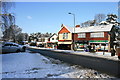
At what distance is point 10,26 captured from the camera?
18.2m

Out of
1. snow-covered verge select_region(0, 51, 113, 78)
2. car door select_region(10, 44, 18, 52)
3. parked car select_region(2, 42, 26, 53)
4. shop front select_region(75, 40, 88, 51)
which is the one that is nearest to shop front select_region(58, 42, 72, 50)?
shop front select_region(75, 40, 88, 51)

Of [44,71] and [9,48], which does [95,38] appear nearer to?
[9,48]

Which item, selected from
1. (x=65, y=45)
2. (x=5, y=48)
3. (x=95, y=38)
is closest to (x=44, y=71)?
(x=5, y=48)

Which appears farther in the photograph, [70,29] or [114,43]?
[70,29]

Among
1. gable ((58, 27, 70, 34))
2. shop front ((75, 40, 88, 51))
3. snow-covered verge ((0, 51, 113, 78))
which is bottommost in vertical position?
snow-covered verge ((0, 51, 113, 78))

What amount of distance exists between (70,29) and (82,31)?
5621mm

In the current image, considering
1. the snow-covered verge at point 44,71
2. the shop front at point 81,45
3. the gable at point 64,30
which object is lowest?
the snow-covered verge at point 44,71

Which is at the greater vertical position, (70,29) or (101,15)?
(101,15)

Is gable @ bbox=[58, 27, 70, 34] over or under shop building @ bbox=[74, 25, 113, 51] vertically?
over

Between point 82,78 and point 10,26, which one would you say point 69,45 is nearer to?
point 10,26

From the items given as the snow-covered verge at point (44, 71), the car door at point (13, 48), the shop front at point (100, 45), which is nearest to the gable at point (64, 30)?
the shop front at point (100, 45)

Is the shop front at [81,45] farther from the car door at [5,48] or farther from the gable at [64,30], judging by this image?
the car door at [5,48]

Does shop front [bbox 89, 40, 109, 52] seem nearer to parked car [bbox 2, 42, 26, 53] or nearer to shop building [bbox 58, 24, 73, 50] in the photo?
shop building [bbox 58, 24, 73, 50]

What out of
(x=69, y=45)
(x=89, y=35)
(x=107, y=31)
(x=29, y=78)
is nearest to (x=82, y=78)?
(x=29, y=78)
